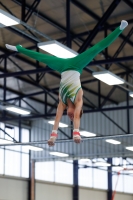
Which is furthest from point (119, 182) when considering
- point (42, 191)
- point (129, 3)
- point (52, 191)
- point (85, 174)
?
point (129, 3)

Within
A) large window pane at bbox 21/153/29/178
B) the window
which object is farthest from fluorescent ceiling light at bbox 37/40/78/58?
large window pane at bbox 21/153/29/178

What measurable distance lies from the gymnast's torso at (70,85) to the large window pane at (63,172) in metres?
25.5

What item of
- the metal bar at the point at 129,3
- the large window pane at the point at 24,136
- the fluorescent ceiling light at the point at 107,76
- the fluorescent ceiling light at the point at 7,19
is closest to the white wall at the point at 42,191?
the large window pane at the point at 24,136

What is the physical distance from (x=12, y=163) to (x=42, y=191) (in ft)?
11.6

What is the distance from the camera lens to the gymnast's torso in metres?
6.10

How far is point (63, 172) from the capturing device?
31969mm

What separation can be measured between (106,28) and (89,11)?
38.9 inches

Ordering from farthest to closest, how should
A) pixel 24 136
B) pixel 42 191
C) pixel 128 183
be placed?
pixel 128 183, pixel 42 191, pixel 24 136

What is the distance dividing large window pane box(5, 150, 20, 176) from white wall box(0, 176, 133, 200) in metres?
0.37

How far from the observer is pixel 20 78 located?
77.9 ft

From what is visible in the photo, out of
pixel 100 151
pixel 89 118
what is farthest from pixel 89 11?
pixel 100 151

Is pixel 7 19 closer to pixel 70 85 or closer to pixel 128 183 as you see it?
pixel 70 85

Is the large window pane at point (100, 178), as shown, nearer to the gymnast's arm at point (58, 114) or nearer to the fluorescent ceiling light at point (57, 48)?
the fluorescent ceiling light at point (57, 48)

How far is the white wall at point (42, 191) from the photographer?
27.7 metres
